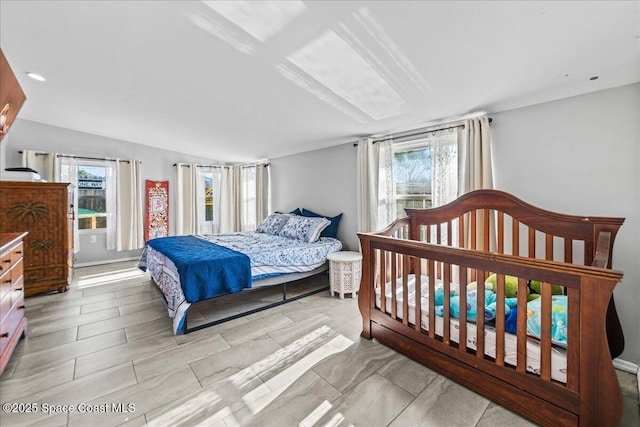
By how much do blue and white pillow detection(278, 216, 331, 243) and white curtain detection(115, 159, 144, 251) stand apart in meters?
3.13

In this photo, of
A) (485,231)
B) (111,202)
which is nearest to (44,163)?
(111,202)

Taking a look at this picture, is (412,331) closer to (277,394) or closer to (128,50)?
(277,394)

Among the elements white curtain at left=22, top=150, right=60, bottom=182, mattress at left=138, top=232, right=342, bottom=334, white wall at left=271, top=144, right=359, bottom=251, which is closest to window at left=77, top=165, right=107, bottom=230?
white curtain at left=22, top=150, right=60, bottom=182

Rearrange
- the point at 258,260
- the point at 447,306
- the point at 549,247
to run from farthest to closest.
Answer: the point at 258,260
the point at 549,247
the point at 447,306

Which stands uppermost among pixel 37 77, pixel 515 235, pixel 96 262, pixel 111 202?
pixel 37 77

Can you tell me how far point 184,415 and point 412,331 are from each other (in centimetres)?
157

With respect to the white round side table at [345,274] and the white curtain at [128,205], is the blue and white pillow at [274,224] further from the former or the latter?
the white curtain at [128,205]

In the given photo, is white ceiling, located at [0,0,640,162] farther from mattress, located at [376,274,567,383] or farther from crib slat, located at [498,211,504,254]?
mattress, located at [376,274,567,383]

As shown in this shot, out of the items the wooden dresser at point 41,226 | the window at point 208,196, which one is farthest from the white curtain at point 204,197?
the wooden dresser at point 41,226

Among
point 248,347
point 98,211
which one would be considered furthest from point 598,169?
point 98,211

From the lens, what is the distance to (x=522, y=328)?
1522mm

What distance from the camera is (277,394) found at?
1701mm

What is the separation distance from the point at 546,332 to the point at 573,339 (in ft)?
0.34

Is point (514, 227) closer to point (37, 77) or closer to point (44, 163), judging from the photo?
point (37, 77)
